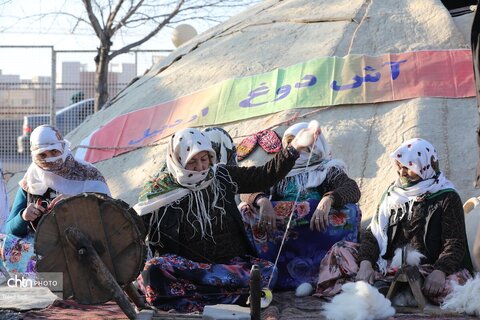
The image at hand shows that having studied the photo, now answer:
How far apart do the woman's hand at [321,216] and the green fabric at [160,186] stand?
0.95m

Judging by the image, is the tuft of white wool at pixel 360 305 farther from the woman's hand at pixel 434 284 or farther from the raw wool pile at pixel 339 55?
the raw wool pile at pixel 339 55

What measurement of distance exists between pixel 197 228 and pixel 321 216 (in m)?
0.88

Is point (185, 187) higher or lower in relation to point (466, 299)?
higher

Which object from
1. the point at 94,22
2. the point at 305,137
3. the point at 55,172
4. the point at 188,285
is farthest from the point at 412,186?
the point at 94,22

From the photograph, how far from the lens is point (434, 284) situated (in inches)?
224

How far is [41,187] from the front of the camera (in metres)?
6.84

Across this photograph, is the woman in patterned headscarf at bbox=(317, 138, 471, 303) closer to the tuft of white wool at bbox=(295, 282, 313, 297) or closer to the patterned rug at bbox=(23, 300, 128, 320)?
the tuft of white wool at bbox=(295, 282, 313, 297)

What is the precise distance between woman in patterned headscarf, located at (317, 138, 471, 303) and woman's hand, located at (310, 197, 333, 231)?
198mm

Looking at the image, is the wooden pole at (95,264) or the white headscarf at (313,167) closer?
the wooden pole at (95,264)

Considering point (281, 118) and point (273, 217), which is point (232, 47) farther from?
point (273, 217)

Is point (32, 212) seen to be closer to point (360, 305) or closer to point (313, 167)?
point (313, 167)

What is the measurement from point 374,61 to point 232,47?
69.4 inches

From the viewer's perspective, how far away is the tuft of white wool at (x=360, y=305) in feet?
17.5

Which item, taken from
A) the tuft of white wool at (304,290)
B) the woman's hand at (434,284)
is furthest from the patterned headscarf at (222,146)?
the woman's hand at (434,284)
